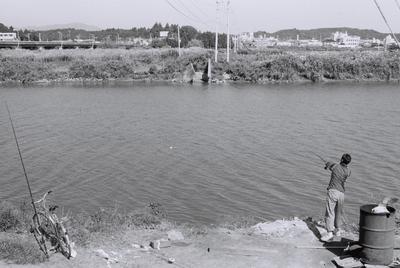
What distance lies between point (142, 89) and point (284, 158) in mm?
43063

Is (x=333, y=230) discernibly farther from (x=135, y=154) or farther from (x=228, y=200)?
(x=135, y=154)

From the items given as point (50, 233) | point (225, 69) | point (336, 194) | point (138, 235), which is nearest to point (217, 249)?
point (138, 235)

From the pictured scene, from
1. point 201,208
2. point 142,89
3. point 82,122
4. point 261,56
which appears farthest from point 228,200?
point 261,56

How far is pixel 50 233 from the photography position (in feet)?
40.4

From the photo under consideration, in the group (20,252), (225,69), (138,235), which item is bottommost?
(138,235)

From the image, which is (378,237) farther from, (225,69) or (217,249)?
(225,69)

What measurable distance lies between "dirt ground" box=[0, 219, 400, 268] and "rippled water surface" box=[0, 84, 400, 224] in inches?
203

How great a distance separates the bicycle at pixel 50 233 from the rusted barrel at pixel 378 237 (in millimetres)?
6586

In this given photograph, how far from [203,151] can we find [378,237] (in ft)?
63.6

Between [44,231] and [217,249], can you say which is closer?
[44,231]

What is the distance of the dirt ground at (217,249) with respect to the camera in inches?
464

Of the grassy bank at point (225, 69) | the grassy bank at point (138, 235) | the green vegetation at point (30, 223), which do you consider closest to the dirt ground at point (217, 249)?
the grassy bank at point (138, 235)

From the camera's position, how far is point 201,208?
65.7 feet

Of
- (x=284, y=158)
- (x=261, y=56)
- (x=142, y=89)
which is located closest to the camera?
(x=284, y=158)
